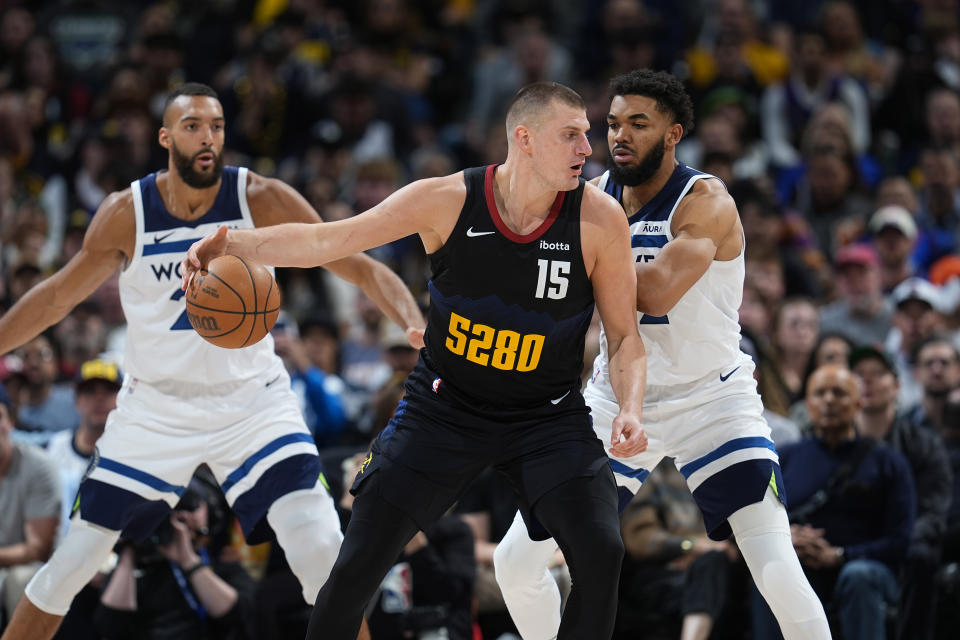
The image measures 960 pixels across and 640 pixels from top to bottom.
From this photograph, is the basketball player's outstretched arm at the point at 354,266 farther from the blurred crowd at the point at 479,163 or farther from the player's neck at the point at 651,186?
the blurred crowd at the point at 479,163

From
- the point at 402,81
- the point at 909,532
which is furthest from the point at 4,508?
the point at 402,81

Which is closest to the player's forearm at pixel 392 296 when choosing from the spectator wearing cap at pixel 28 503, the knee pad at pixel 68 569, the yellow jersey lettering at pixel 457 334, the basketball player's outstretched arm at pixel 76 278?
the yellow jersey lettering at pixel 457 334

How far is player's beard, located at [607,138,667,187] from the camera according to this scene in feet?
18.6

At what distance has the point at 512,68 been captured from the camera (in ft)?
44.5

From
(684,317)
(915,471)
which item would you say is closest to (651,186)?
(684,317)

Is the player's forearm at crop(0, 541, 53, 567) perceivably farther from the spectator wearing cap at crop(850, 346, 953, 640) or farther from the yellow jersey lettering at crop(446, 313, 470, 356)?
the spectator wearing cap at crop(850, 346, 953, 640)

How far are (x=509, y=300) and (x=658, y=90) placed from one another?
4.24 ft

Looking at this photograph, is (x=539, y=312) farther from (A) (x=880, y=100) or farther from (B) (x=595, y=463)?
(A) (x=880, y=100)

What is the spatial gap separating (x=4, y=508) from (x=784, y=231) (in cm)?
677

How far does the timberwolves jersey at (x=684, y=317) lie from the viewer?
221 inches

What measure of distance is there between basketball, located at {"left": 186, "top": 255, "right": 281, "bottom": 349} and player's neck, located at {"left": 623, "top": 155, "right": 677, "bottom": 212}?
1.64 m

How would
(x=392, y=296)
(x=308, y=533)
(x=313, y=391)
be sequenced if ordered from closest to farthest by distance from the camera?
1. (x=308, y=533)
2. (x=392, y=296)
3. (x=313, y=391)

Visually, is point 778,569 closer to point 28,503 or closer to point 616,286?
point 616,286

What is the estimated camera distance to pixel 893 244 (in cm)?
1065
